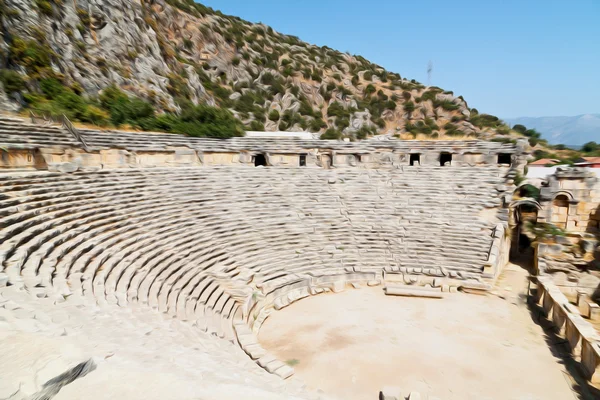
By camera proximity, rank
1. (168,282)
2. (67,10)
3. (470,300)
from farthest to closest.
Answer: (67,10) < (470,300) < (168,282)

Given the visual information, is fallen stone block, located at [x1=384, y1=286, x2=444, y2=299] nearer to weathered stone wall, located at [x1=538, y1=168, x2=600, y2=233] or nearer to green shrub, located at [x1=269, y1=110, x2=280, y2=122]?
weathered stone wall, located at [x1=538, y1=168, x2=600, y2=233]

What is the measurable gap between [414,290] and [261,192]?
7.13 m

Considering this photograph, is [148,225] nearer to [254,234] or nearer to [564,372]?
[254,234]

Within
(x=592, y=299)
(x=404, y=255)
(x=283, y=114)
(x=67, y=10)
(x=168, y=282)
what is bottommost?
(x=592, y=299)

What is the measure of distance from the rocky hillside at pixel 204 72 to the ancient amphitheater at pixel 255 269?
23.8 feet

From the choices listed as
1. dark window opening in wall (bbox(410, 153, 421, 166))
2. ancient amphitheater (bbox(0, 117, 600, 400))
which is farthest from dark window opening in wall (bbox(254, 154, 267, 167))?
dark window opening in wall (bbox(410, 153, 421, 166))

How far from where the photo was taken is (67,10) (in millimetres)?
19469

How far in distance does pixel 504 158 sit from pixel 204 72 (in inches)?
1156

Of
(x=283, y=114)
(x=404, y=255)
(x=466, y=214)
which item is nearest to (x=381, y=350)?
(x=404, y=255)

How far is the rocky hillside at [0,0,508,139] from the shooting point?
16.0 metres

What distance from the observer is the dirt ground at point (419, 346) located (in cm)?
691

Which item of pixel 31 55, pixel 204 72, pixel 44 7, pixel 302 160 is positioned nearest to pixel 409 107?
pixel 204 72

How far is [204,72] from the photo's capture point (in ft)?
114

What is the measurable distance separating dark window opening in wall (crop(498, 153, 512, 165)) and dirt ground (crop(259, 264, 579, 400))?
8039 millimetres
